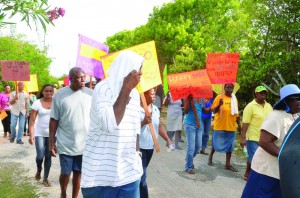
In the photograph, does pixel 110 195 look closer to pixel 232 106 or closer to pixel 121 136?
pixel 121 136

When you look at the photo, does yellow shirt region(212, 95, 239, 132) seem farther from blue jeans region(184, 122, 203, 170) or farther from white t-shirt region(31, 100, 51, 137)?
white t-shirt region(31, 100, 51, 137)

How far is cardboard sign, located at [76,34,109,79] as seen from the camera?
18.7 ft

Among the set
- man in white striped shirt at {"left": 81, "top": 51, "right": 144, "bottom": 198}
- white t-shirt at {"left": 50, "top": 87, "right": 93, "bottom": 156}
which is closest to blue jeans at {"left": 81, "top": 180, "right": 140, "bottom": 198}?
man in white striped shirt at {"left": 81, "top": 51, "right": 144, "bottom": 198}

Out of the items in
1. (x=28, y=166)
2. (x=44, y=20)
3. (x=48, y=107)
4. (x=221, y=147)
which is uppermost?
(x=44, y=20)

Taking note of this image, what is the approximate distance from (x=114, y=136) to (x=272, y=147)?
165cm

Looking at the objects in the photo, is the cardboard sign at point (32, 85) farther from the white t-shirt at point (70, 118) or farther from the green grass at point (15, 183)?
the white t-shirt at point (70, 118)

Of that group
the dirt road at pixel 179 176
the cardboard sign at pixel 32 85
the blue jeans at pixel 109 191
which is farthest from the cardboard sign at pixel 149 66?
the cardboard sign at pixel 32 85

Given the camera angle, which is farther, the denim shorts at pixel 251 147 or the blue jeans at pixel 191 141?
the blue jeans at pixel 191 141

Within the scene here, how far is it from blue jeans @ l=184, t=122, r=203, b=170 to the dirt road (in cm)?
25

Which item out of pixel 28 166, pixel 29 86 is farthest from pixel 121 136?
pixel 29 86

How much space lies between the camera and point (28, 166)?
7723 millimetres

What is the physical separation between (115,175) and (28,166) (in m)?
5.48

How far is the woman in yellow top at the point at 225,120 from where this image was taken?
749cm

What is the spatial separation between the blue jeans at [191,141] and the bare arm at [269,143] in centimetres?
341
